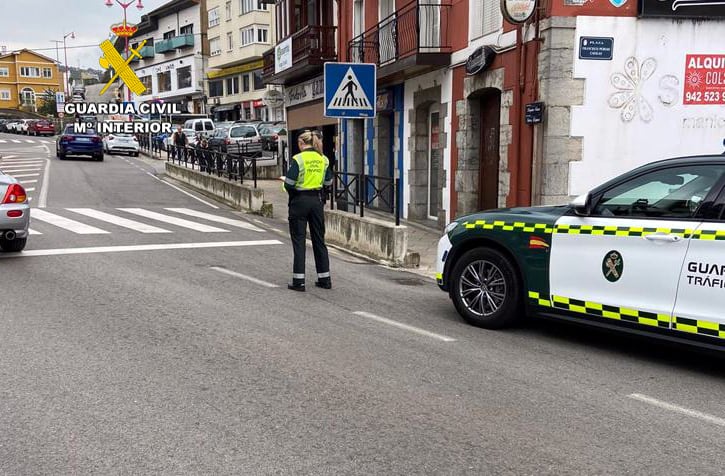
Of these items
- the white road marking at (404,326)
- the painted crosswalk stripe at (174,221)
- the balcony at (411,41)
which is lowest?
Result: the white road marking at (404,326)

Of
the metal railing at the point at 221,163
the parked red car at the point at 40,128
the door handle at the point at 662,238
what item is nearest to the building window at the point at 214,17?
the parked red car at the point at 40,128

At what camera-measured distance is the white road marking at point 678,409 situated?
4438 mm

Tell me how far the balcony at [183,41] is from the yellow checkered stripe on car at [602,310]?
6557 cm

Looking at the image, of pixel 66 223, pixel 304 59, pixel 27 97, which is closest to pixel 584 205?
pixel 66 223

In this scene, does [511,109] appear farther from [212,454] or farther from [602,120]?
[212,454]

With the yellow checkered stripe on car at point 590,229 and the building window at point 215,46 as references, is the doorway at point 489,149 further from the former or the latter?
the building window at point 215,46

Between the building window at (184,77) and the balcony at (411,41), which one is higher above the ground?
the building window at (184,77)

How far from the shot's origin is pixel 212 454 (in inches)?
146

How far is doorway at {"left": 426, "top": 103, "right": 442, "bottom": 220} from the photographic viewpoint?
53.1 ft

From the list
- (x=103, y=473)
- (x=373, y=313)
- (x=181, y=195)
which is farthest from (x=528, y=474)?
(x=181, y=195)

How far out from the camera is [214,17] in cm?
6100

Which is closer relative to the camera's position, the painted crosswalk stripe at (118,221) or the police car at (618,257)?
the police car at (618,257)

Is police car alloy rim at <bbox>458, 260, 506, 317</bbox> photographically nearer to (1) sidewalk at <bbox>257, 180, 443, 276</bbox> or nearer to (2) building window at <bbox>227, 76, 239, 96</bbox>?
(1) sidewalk at <bbox>257, 180, 443, 276</bbox>

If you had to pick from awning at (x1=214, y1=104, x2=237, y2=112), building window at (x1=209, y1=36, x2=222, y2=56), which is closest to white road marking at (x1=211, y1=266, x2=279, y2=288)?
awning at (x1=214, y1=104, x2=237, y2=112)
